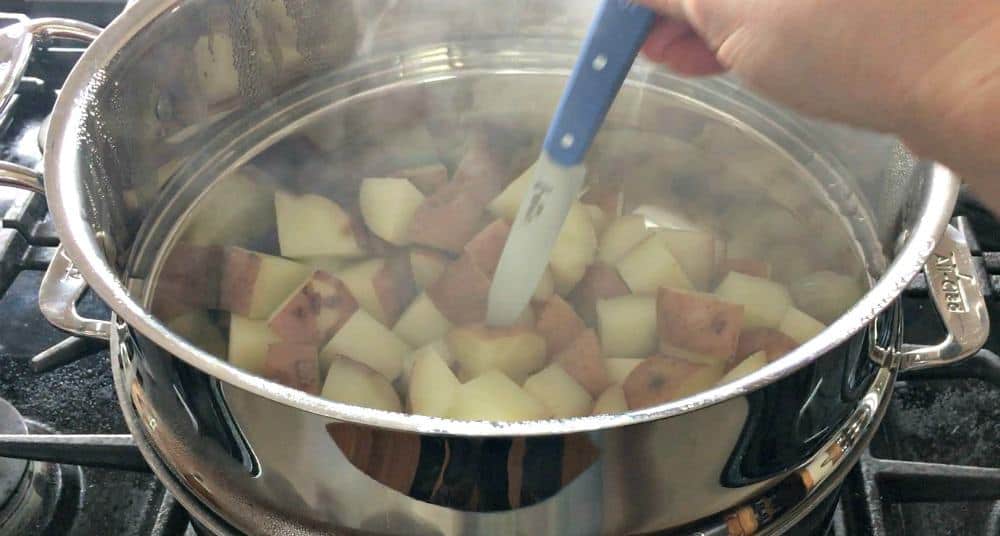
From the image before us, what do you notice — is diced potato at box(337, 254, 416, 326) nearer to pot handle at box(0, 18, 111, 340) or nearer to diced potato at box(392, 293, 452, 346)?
diced potato at box(392, 293, 452, 346)

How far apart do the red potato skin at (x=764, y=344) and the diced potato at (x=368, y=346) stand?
1.13 ft

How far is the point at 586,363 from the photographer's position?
88cm

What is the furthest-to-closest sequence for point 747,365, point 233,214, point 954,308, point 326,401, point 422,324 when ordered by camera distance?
Answer: point 233,214
point 422,324
point 747,365
point 954,308
point 326,401

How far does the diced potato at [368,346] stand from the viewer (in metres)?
0.89

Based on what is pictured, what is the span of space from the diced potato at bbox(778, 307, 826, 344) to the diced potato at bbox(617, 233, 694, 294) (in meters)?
0.12

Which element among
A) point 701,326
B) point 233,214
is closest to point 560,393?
point 701,326

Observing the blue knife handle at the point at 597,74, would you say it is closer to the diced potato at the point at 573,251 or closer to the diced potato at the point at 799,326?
the diced potato at the point at 573,251

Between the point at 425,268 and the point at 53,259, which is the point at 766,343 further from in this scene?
the point at 53,259

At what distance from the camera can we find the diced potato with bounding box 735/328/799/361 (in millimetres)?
876

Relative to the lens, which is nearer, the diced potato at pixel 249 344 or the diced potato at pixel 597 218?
the diced potato at pixel 249 344

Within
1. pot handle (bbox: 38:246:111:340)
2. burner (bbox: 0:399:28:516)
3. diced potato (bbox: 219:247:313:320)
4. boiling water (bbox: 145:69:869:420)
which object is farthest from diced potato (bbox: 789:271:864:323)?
burner (bbox: 0:399:28:516)

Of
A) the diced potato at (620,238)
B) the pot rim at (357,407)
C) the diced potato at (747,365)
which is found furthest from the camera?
the diced potato at (620,238)

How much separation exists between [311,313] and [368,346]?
0.23 ft

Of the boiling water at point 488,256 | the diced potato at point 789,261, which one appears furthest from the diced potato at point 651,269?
the diced potato at point 789,261
